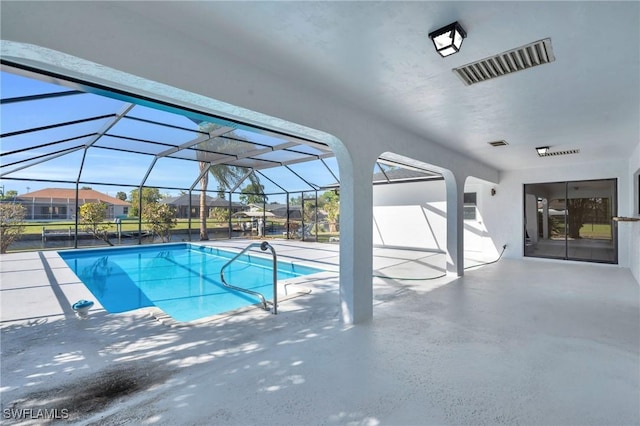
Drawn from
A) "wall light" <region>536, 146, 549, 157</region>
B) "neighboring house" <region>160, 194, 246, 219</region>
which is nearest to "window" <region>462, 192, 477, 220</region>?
"wall light" <region>536, 146, 549, 157</region>

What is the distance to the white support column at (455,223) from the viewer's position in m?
6.04

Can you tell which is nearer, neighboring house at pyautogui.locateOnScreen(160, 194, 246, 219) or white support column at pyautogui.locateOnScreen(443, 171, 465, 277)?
white support column at pyautogui.locateOnScreen(443, 171, 465, 277)

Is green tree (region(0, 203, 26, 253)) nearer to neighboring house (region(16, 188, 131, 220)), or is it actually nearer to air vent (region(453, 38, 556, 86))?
neighboring house (region(16, 188, 131, 220))

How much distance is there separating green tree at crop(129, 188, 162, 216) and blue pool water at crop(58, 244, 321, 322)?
2051 millimetres

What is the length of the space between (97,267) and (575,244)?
53.0ft

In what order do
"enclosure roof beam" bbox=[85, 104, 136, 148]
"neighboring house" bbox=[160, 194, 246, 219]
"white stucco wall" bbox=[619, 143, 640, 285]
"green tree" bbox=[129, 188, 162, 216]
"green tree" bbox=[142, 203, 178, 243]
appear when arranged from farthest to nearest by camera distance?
"neighboring house" bbox=[160, 194, 246, 219]
"green tree" bbox=[142, 203, 178, 243]
"green tree" bbox=[129, 188, 162, 216]
"white stucco wall" bbox=[619, 143, 640, 285]
"enclosure roof beam" bbox=[85, 104, 136, 148]

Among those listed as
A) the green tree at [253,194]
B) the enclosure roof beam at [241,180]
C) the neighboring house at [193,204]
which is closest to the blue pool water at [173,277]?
the neighboring house at [193,204]

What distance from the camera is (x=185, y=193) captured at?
1331cm

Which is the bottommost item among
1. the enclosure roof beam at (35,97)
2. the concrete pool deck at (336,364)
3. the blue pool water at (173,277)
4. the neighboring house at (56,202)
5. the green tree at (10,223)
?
the blue pool water at (173,277)

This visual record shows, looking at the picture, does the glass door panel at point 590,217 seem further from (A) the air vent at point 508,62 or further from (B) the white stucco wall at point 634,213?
(A) the air vent at point 508,62

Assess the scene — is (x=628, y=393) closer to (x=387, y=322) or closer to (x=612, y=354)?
(x=612, y=354)

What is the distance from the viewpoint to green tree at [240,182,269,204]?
14.5 metres

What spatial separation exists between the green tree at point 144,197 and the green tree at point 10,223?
3255 millimetres

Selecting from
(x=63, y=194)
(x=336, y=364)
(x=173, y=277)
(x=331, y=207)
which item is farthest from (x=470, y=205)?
(x=63, y=194)
